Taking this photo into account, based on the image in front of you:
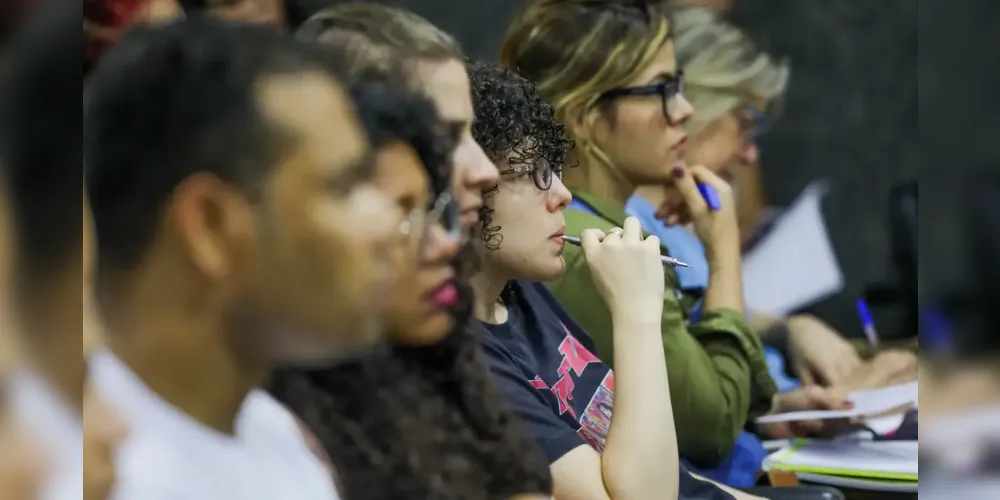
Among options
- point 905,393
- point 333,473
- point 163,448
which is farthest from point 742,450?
point 163,448

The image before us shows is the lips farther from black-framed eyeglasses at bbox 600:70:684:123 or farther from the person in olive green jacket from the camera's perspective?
black-framed eyeglasses at bbox 600:70:684:123

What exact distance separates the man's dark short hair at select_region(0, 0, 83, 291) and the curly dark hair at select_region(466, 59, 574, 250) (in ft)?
0.99

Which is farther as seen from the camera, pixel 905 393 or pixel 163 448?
pixel 905 393

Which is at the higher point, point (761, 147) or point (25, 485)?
point (25, 485)

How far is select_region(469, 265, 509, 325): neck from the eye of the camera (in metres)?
0.85

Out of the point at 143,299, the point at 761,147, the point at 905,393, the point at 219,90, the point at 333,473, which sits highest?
the point at 219,90

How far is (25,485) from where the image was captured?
69cm

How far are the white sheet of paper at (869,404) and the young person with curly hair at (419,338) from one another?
1.89 feet

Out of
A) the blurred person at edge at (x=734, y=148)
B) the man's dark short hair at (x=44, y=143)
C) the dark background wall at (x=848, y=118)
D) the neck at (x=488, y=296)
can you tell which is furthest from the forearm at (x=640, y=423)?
the dark background wall at (x=848, y=118)

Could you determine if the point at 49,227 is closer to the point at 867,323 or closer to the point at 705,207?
the point at 705,207

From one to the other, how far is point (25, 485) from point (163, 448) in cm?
10

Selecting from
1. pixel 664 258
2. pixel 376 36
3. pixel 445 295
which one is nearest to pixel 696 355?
pixel 664 258

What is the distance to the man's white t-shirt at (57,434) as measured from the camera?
694mm

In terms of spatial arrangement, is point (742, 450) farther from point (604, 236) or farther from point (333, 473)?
point (333, 473)
